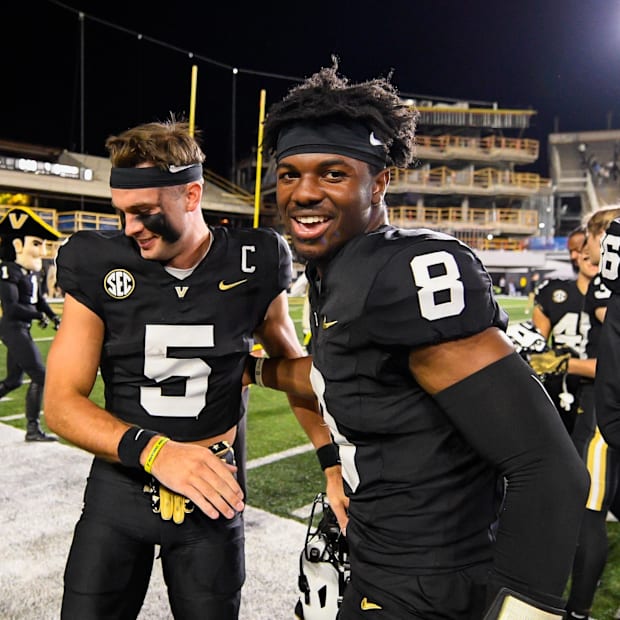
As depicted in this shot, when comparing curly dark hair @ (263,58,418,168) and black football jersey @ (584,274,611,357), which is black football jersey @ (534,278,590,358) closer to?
black football jersey @ (584,274,611,357)

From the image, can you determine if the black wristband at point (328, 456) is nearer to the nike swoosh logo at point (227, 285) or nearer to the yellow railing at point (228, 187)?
the nike swoosh logo at point (227, 285)

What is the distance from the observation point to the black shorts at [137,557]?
5.68ft

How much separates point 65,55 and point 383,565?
35.0 meters

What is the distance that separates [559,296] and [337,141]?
113 inches

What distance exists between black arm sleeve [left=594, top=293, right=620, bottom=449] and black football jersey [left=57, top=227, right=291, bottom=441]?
107 cm

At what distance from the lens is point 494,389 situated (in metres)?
1.06

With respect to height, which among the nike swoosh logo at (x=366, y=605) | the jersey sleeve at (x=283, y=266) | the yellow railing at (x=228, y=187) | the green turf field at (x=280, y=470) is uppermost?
the yellow railing at (x=228, y=187)

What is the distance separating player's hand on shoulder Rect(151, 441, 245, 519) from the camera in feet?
5.01

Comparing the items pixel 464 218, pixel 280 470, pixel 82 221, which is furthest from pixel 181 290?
pixel 464 218

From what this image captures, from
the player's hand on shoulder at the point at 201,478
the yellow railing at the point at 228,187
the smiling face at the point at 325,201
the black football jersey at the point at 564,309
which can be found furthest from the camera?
the yellow railing at the point at 228,187

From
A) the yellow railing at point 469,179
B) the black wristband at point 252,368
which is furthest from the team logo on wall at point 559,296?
the yellow railing at point 469,179

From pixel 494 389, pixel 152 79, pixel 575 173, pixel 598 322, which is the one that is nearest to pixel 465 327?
pixel 494 389

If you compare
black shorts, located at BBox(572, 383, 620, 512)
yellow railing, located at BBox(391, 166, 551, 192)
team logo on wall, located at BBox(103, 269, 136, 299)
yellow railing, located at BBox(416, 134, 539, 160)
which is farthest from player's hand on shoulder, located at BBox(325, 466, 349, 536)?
yellow railing, located at BBox(416, 134, 539, 160)

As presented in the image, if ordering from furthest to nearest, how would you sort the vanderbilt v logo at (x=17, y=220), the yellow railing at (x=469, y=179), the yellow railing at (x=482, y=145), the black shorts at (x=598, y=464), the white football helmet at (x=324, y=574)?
the yellow railing at (x=482, y=145) < the yellow railing at (x=469, y=179) < the vanderbilt v logo at (x=17, y=220) < the black shorts at (x=598, y=464) < the white football helmet at (x=324, y=574)
